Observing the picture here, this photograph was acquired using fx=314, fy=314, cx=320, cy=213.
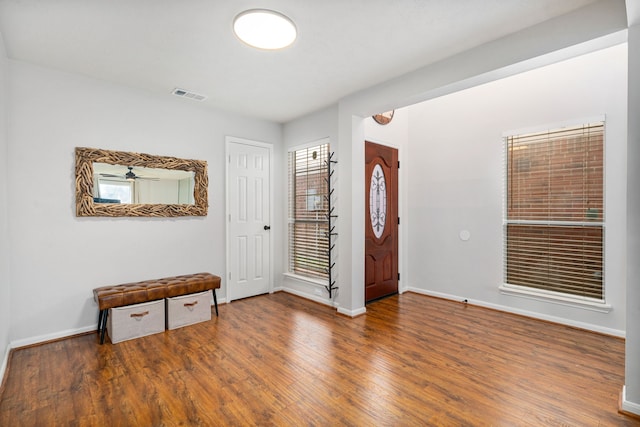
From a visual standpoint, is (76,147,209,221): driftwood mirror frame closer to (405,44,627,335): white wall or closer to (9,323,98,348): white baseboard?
(9,323,98,348): white baseboard

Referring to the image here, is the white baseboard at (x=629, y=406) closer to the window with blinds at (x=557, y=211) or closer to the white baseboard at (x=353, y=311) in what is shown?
the window with blinds at (x=557, y=211)

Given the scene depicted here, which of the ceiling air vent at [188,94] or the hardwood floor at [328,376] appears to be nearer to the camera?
the hardwood floor at [328,376]

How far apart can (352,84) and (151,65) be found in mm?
1979

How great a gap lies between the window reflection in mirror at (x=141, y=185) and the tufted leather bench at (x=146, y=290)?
2.98 feet

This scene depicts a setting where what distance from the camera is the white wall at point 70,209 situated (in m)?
2.87

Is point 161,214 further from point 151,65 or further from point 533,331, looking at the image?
point 533,331

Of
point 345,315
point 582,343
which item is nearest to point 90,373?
point 345,315

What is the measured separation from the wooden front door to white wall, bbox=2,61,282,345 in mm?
2313

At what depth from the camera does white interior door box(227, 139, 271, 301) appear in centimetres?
433

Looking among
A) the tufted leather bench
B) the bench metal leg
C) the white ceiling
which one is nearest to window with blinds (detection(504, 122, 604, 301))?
the white ceiling

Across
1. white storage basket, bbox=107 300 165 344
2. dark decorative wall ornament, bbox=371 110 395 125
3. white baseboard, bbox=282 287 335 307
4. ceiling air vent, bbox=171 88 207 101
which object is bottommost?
white baseboard, bbox=282 287 335 307

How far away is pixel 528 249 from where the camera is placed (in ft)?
12.1

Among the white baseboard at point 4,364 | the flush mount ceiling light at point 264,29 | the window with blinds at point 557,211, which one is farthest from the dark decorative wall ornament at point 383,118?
the white baseboard at point 4,364

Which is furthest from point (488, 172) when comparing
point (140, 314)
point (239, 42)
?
point (140, 314)
